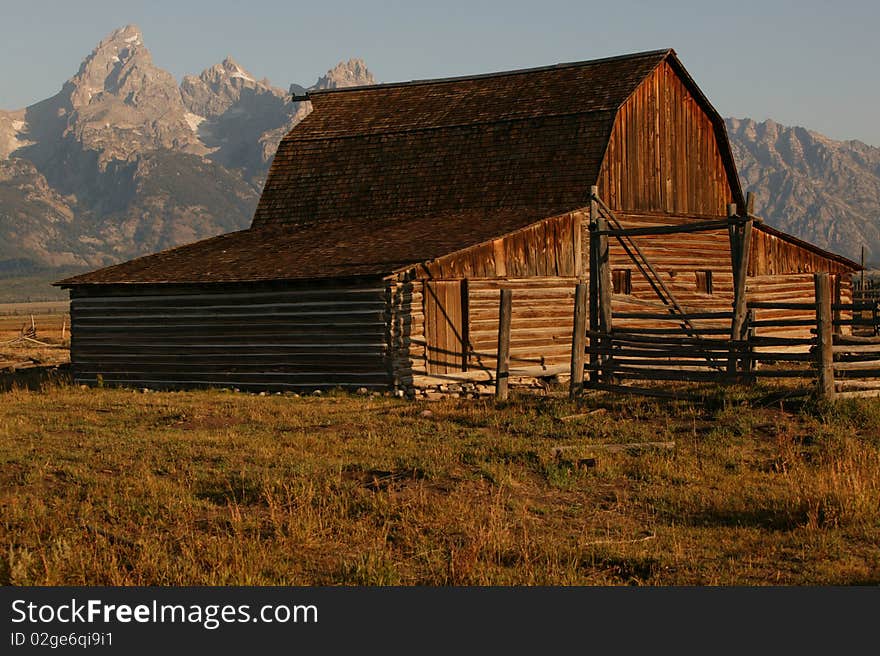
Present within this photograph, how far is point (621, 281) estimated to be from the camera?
30.8 metres

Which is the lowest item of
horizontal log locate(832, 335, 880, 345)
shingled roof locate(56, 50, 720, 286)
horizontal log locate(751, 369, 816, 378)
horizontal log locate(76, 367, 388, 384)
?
horizontal log locate(76, 367, 388, 384)

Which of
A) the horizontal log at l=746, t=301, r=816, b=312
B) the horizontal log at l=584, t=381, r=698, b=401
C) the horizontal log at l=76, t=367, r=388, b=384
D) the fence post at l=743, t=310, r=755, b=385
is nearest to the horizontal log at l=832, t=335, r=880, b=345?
the horizontal log at l=746, t=301, r=816, b=312

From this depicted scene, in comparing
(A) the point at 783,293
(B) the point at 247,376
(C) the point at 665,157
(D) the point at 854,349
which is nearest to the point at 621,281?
(C) the point at 665,157

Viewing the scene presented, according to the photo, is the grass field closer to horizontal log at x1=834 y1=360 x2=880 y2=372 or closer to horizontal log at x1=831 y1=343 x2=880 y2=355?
horizontal log at x1=834 y1=360 x2=880 y2=372

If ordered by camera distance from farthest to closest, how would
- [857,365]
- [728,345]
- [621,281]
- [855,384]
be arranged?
[621,281] → [728,345] → [855,384] → [857,365]

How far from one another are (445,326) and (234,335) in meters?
5.47

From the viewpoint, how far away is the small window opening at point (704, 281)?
33.3 m

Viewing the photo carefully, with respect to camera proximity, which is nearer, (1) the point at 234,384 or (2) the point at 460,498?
(2) the point at 460,498

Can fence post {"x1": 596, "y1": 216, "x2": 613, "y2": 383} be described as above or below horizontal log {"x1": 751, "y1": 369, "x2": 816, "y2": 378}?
above

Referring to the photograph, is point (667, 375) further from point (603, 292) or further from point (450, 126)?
point (450, 126)

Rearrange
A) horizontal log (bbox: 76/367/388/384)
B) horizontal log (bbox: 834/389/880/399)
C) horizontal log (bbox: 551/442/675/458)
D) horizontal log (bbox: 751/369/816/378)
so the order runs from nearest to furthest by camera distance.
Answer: horizontal log (bbox: 551/442/675/458)
horizontal log (bbox: 834/389/880/399)
horizontal log (bbox: 751/369/816/378)
horizontal log (bbox: 76/367/388/384)

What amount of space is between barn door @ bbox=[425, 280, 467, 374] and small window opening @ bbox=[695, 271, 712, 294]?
9336mm

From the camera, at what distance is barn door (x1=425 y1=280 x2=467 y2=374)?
26281mm

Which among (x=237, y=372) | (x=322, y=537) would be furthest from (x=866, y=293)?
(x=322, y=537)
